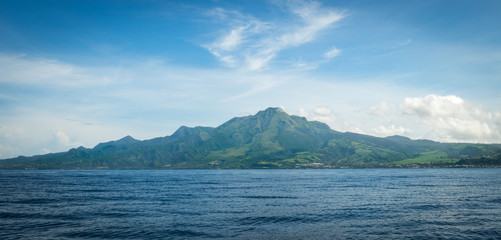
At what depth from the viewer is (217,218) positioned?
183ft

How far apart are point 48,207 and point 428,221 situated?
78911mm

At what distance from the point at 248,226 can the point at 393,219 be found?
87.0 feet

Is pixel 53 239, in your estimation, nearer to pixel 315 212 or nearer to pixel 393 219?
pixel 315 212

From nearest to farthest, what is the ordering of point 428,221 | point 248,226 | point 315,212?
point 248,226 → point 428,221 → point 315,212

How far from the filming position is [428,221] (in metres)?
52.4

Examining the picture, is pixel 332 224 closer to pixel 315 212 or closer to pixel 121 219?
pixel 315 212

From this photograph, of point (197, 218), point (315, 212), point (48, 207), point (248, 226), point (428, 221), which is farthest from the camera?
point (48, 207)

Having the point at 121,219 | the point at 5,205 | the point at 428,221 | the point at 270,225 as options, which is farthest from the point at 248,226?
the point at 5,205

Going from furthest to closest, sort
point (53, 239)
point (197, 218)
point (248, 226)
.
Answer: point (197, 218) < point (248, 226) < point (53, 239)

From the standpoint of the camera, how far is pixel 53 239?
1601 inches

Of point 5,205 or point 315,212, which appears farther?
point 5,205

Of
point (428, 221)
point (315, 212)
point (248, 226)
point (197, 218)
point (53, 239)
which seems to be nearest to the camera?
point (53, 239)

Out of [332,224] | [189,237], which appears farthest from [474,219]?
[189,237]

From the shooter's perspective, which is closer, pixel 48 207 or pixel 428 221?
pixel 428 221
